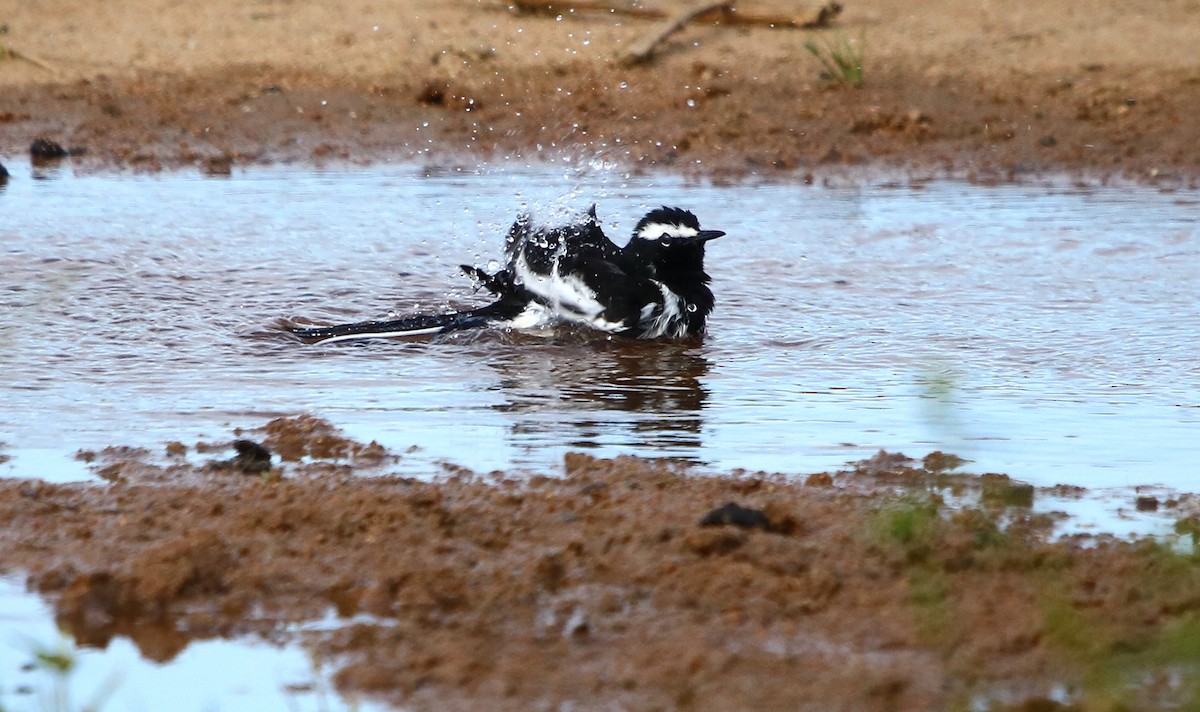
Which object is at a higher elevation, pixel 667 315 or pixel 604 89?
pixel 604 89

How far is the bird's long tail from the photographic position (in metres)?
6.99

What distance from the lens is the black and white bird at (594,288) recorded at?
7293 mm

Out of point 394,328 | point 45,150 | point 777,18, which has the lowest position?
point 394,328

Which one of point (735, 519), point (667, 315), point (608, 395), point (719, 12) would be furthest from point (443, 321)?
point (719, 12)

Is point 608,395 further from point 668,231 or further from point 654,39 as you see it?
point 654,39

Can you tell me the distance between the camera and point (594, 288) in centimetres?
744

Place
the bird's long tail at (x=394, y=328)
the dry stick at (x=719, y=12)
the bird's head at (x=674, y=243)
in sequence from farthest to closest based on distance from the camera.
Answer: the dry stick at (x=719, y=12)
the bird's head at (x=674, y=243)
the bird's long tail at (x=394, y=328)

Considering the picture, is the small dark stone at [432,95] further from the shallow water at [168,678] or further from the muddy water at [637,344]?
the shallow water at [168,678]

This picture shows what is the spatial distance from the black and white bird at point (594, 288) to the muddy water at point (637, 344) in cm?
13

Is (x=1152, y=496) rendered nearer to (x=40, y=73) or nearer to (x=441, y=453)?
(x=441, y=453)

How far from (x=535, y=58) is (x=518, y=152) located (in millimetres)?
1545

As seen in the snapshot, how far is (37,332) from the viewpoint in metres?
6.86

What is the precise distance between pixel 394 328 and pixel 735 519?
10.8ft

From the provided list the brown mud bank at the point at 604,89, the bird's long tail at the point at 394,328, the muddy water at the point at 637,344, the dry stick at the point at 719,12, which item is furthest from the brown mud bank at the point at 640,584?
the dry stick at the point at 719,12
